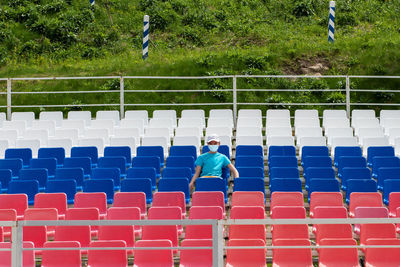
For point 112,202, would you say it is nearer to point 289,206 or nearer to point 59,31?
point 289,206

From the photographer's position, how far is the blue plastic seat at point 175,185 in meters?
10.3

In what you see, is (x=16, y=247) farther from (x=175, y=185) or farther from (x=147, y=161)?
(x=147, y=161)

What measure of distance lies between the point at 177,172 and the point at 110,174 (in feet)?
3.50

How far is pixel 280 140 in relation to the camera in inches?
513

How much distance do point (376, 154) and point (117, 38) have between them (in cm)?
1418

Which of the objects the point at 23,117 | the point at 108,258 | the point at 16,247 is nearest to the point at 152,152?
the point at 23,117

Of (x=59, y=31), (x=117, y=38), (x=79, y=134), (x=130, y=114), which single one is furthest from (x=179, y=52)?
(x=79, y=134)

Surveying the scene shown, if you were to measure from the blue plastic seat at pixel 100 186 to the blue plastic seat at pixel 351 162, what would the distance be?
381 centimetres

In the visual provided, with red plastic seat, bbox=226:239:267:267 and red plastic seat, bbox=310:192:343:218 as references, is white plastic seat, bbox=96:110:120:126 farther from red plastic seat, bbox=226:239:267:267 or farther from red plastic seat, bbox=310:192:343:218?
red plastic seat, bbox=226:239:267:267

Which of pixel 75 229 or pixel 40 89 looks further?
pixel 40 89

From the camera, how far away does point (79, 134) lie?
14.2 meters

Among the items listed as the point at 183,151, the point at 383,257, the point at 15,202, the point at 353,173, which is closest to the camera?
the point at 383,257

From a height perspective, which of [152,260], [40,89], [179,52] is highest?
[179,52]

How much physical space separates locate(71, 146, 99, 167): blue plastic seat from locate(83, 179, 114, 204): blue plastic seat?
1950mm
